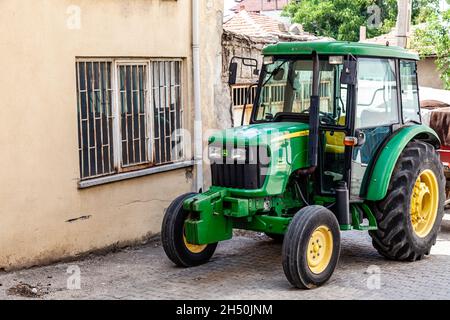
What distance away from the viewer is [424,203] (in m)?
9.48

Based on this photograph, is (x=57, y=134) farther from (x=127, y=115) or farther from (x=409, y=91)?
(x=409, y=91)

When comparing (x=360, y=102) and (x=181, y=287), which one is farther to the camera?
(x=360, y=102)

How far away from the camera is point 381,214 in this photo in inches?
343

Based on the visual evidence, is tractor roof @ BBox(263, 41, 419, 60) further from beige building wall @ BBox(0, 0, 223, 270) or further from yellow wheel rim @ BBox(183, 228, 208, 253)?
yellow wheel rim @ BBox(183, 228, 208, 253)

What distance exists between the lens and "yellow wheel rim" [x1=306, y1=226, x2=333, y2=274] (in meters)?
7.73

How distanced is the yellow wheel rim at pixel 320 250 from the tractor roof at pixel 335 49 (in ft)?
6.73

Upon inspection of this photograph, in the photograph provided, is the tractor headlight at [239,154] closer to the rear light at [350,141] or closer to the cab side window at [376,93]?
the rear light at [350,141]

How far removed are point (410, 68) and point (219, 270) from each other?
3637 mm

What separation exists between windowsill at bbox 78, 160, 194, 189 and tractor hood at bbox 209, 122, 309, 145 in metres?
1.73

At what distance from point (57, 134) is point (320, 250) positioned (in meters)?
3.40

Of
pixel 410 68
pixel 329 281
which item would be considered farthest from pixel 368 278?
pixel 410 68

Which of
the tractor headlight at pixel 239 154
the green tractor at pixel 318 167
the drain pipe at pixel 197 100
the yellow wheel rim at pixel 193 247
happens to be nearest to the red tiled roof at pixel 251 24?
the drain pipe at pixel 197 100

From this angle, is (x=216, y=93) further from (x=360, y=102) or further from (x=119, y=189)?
(x=360, y=102)

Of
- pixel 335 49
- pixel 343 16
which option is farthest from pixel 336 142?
pixel 343 16
